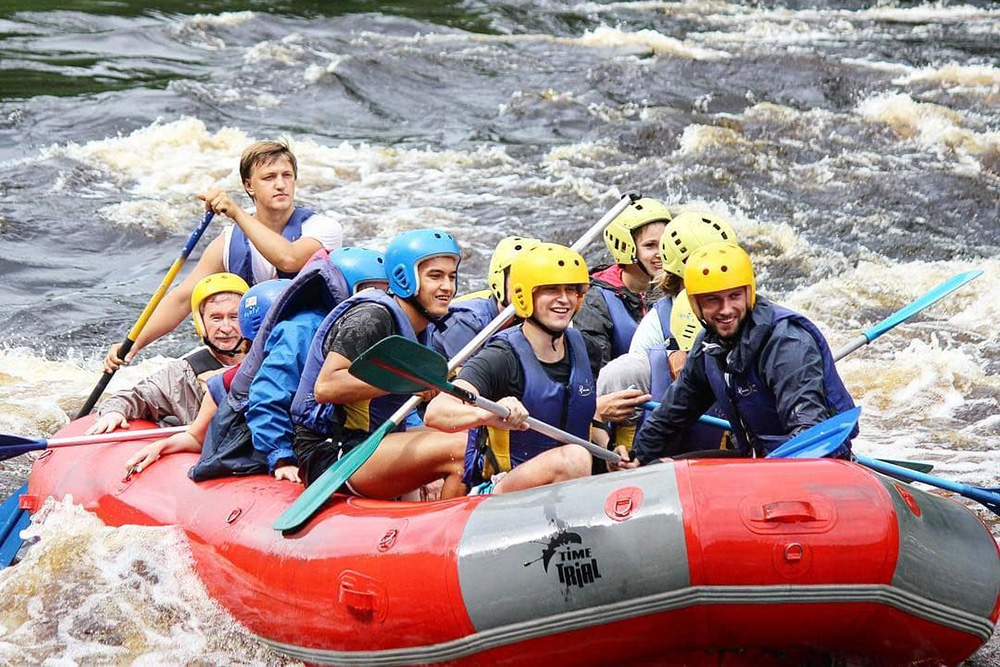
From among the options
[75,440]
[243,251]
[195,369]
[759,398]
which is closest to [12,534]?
[75,440]

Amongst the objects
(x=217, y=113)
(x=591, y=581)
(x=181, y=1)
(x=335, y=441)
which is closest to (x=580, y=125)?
(x=217, y=113)

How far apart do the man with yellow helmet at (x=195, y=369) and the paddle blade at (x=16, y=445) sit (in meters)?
0.25

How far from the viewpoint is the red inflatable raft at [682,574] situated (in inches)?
159

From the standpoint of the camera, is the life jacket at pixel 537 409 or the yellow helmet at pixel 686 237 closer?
the life jacket at pixel 537 409

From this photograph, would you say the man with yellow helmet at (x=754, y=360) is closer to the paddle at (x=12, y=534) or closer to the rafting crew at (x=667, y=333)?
the rafting crew at (x=667, y=333)

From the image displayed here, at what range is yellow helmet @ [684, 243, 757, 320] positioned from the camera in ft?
15.8

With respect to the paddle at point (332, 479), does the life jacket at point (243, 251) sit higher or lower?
higher

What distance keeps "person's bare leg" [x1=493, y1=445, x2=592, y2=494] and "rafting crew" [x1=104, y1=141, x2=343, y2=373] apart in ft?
7.51

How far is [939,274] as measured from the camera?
10.9 m

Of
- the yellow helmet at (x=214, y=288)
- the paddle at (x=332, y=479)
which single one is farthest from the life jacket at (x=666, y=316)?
the yellow helmet at (x=214, y=288)

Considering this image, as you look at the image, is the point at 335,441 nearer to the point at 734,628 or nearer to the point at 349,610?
the point at 349,610

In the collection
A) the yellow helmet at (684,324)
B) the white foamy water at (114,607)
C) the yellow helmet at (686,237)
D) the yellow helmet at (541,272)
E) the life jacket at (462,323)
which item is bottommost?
the white foamy water at (114,607)

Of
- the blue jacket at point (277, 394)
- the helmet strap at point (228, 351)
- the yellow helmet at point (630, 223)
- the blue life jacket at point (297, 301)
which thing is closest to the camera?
the blue jacket at point (277, 394)

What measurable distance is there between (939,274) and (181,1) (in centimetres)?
1249
